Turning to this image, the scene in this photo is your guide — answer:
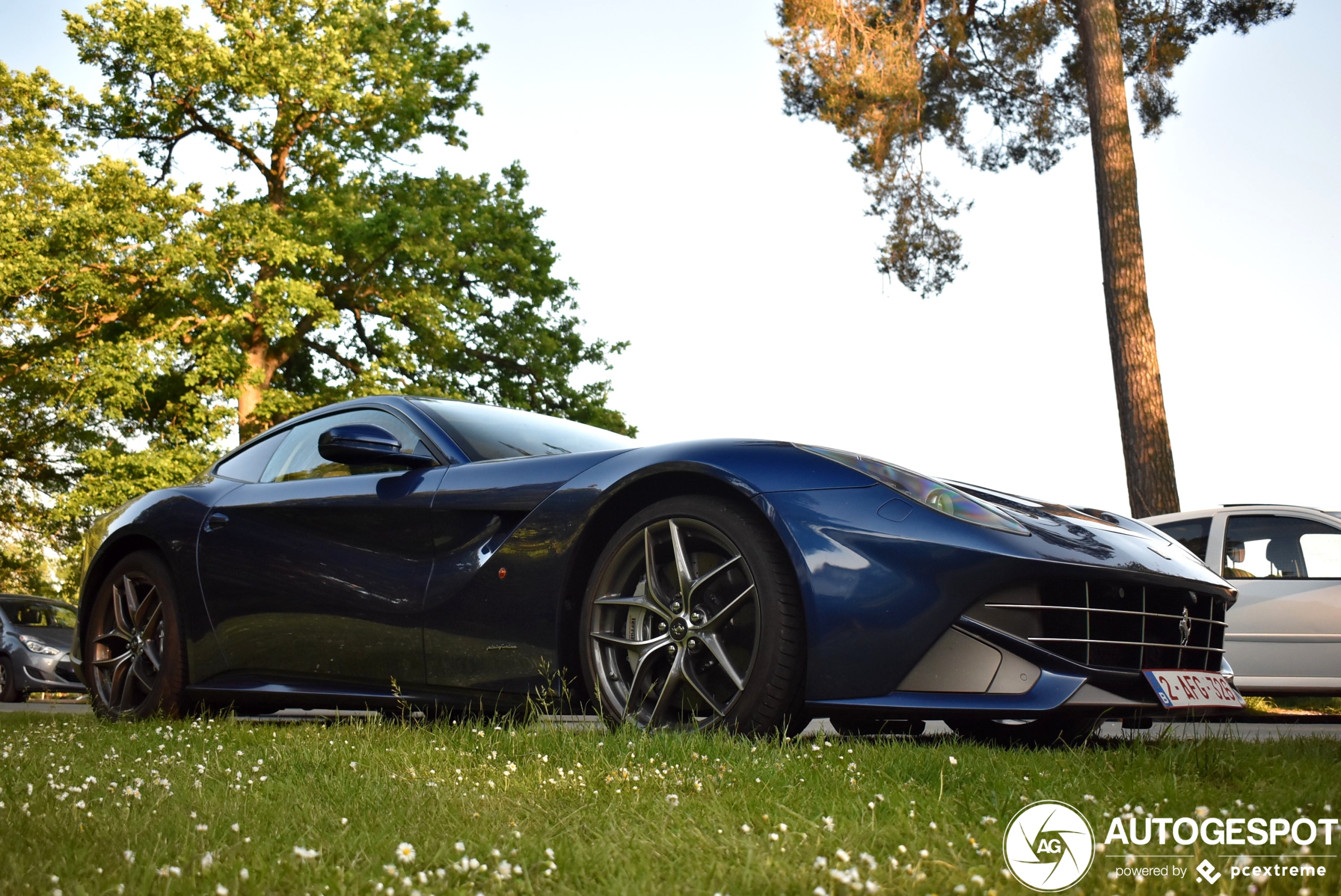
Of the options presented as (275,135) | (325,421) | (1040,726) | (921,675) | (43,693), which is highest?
(275,135)

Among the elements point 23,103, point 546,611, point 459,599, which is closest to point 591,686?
point 546,611

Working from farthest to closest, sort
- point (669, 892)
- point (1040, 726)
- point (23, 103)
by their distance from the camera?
1. point (23, 103)
2. point (1040, 726)
3. point (669, 892)

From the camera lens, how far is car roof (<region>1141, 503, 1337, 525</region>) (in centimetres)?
793

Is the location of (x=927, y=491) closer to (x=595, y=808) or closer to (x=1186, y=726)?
(x=1186, y=726)

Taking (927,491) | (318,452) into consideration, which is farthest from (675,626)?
(318,452)

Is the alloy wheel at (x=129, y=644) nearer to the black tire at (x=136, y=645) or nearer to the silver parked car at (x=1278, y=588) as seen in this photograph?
the black tire at (x=136, y=645)

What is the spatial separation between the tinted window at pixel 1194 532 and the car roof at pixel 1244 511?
28 millimetres

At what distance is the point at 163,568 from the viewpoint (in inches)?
198

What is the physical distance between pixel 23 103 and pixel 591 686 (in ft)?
74.7

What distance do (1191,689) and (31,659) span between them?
14570 mm

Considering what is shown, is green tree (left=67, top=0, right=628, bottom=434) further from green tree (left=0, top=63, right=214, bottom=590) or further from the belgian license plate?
the belgian license plate

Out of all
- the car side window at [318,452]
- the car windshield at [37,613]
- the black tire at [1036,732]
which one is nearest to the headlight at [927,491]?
the black tire at [1036,732]

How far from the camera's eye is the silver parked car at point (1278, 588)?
762 cm

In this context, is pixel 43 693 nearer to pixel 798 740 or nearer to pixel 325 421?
pixel 325 421
